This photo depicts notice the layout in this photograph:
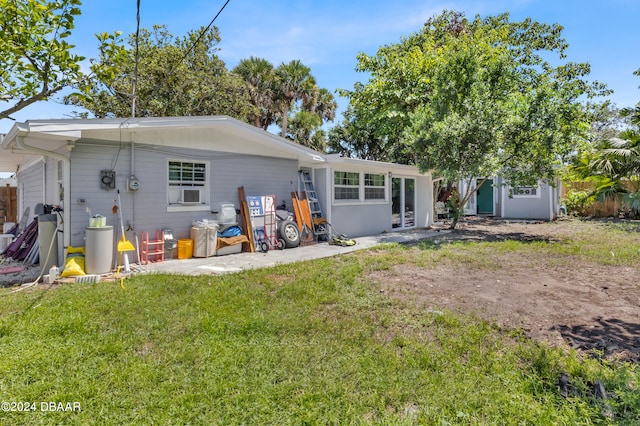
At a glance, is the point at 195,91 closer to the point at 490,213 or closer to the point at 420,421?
the point at 420,421

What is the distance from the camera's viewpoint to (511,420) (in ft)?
7.07

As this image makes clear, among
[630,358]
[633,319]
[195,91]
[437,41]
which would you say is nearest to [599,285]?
[633,319]

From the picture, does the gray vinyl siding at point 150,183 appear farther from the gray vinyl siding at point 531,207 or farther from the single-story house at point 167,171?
the gray vinyl siding at point 531,207

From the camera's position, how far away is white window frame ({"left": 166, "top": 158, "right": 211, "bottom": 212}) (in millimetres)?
7434

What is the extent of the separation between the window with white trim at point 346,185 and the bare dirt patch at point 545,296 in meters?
4.40

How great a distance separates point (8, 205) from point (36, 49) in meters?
13.2

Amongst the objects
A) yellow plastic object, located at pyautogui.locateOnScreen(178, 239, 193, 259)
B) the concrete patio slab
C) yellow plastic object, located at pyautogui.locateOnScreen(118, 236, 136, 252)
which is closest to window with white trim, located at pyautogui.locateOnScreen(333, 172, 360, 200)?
the concrete patio slab

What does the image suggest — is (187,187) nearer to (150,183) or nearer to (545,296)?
(150,183)

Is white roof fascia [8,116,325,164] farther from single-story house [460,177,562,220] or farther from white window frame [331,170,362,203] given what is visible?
single-story house [460,177,562,220]

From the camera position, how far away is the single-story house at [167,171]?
6070mm

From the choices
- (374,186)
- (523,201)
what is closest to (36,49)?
(374,186)

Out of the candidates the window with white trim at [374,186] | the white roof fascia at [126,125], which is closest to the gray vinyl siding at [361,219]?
the window with white trim at [374,186]

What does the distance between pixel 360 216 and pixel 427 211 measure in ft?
13.6

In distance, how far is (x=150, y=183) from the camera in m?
7.07
